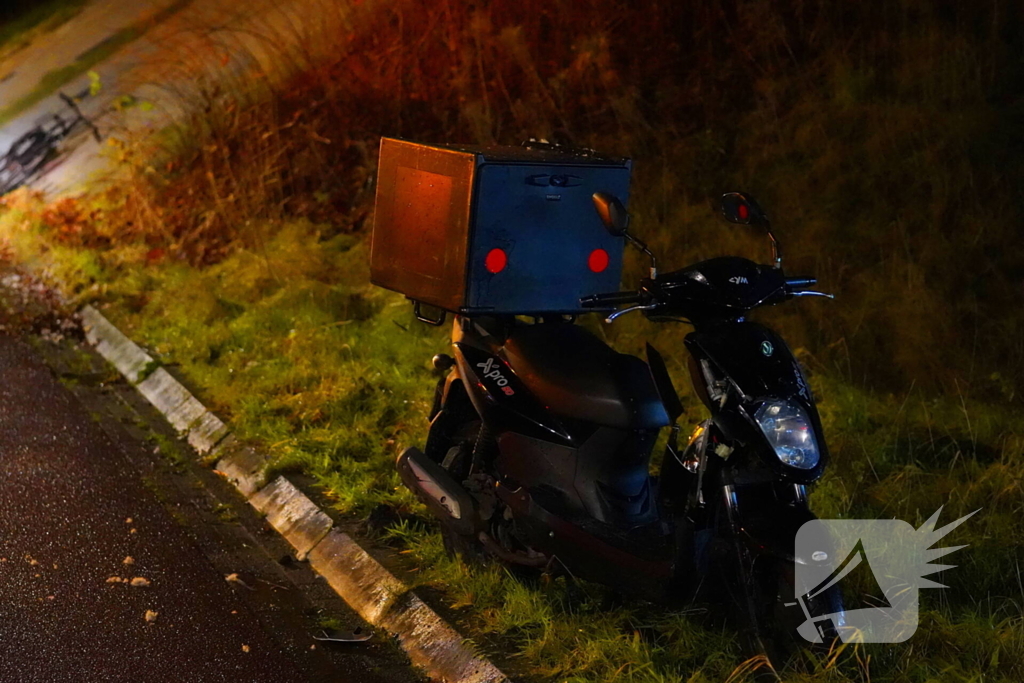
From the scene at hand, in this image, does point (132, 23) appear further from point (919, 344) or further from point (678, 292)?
point (678, 292)

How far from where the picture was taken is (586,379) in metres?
4.50

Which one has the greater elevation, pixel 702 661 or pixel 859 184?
pixel 702 661

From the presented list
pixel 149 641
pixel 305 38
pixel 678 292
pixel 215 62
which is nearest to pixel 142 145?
pixel 215 62

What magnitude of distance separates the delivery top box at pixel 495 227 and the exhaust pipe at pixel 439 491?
2.24 ft

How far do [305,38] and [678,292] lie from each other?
933 centimetres

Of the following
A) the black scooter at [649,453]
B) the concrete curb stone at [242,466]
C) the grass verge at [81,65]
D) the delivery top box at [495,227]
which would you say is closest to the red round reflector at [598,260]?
the delivery top box at [495,227]

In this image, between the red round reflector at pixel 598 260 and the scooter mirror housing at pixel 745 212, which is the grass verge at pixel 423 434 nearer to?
the red round reflector at pixel 598 260

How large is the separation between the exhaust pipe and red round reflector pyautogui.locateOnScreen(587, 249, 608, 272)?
1027 millimetres

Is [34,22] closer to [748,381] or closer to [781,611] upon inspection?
[748,381]

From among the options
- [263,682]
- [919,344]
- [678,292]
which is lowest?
[919,344]

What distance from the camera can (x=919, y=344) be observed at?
736 centimetres

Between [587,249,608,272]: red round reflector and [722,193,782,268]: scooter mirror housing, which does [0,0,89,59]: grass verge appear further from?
[722,193,782,268]: scooter mirror housing

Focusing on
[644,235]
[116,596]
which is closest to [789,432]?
[116,596]

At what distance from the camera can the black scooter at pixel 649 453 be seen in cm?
400
